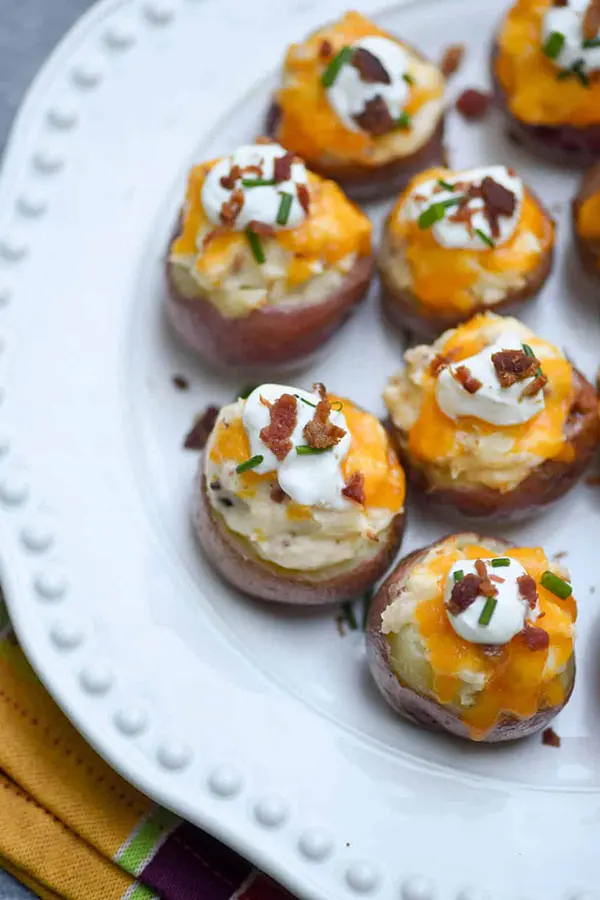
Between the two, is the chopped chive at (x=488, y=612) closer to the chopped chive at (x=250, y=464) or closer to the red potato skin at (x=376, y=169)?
the chopped chive at (x=250, y=464)

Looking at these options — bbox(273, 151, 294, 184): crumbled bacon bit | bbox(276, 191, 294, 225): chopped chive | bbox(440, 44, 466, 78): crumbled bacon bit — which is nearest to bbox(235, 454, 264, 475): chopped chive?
bbox(276, 191, 294, 225): chopped chive

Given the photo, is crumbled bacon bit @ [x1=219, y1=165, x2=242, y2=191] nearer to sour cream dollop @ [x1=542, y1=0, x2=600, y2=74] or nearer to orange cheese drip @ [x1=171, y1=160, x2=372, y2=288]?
orange cheese drip @ [x1=171, y1=160, x2=372, y2=288]

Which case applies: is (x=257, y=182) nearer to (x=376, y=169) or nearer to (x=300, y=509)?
(x=376, y=169)

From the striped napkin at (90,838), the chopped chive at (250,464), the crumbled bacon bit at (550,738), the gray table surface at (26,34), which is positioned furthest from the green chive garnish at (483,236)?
the gray table surface at (26,34)

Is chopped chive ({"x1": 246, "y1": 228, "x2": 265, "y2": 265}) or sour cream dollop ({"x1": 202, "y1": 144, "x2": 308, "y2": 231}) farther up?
sour cream dollop ({"x1": 202, "y1": 144, "x2": 308, "y2": 231})

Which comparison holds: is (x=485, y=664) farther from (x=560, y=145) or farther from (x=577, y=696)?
(x=560, y=145)

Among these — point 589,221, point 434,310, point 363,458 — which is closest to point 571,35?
point 589,221

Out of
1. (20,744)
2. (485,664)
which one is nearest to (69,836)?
(20,744)
